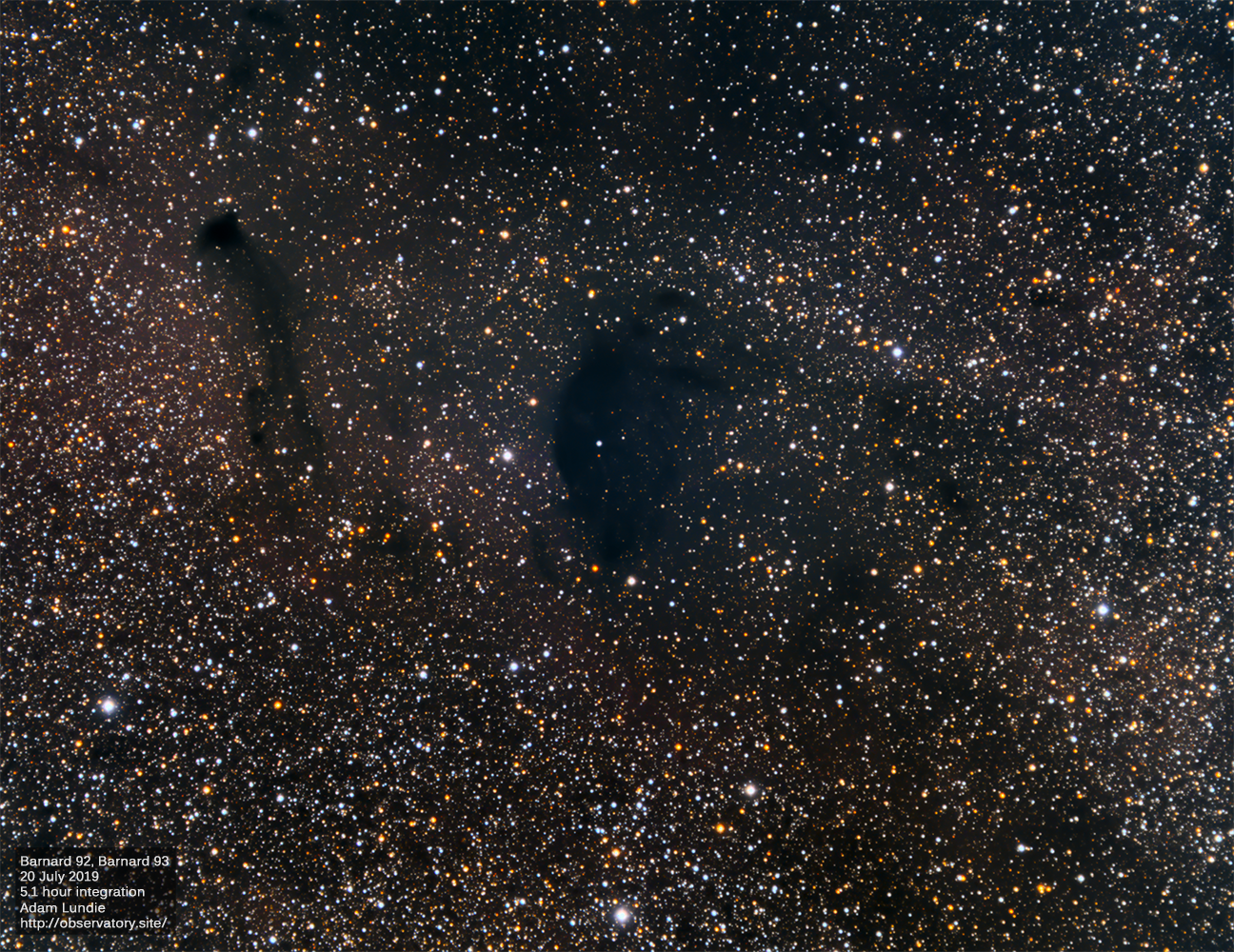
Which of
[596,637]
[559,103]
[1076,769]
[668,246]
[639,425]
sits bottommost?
[1076,769]

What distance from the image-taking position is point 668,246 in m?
0.46

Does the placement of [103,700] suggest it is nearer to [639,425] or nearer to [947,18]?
[639,425]

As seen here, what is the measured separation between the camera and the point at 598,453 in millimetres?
463

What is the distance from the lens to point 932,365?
17.9 inches

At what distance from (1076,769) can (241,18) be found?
0.89 metres

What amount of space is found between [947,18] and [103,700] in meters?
0.87

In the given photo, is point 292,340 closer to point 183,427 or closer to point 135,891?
point 183,427

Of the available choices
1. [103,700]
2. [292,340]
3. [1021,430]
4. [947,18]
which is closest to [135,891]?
[103,700]

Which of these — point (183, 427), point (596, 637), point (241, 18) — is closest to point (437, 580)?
point (596, 637)

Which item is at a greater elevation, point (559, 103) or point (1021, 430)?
point (559, 103)

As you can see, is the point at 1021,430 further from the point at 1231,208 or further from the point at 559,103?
the point at 559,103

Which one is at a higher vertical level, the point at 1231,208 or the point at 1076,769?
the point at 1231,208

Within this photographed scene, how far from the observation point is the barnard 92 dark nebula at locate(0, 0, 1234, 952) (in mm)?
447

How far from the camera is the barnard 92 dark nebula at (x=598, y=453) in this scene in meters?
0.45
